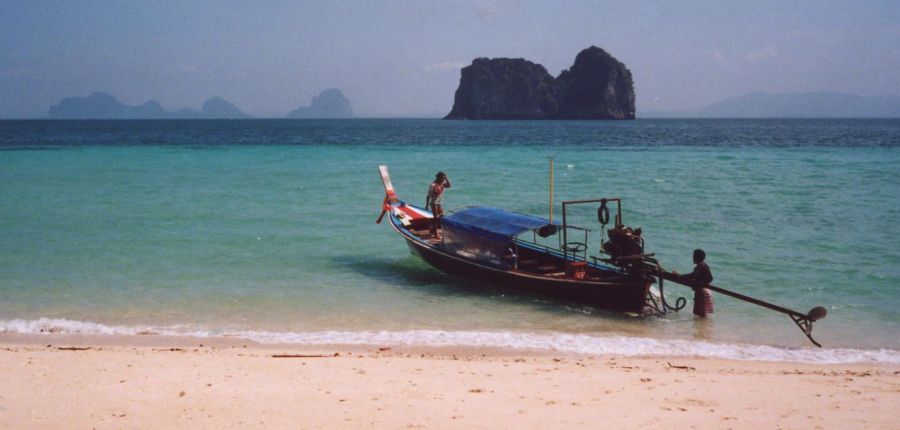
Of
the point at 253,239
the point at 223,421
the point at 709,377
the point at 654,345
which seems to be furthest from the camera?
the point at 253,239

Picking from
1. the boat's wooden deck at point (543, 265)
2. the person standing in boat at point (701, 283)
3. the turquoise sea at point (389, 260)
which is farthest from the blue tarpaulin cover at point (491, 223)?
the person standing in boat at point (701, 283)

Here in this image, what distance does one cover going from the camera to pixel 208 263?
Result: 17281 mm

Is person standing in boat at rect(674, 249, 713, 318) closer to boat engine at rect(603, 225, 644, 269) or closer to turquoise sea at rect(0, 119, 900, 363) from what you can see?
turquoise sea at rect(0, 119, 900, 363)

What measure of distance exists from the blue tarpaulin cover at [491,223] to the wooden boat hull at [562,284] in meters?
0.68

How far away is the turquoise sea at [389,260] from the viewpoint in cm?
1201

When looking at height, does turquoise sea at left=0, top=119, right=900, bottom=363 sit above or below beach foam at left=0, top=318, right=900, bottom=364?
above

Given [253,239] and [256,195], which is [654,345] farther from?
[256,195]

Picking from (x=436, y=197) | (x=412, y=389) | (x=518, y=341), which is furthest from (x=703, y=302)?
(x=436, y=197)

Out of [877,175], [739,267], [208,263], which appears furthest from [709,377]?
[877,175]

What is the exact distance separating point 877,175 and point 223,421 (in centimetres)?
4312

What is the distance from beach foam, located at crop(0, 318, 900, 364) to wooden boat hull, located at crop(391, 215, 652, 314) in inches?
58.1

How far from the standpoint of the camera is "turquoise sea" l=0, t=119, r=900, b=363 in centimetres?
1201

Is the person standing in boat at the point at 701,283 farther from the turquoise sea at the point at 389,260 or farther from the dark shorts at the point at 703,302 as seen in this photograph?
the turquoise sea at the point at 389,260

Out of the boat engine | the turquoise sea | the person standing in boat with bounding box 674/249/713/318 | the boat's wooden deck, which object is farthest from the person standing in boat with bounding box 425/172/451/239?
the person standing in boat with bounding box 674/249/713/318
